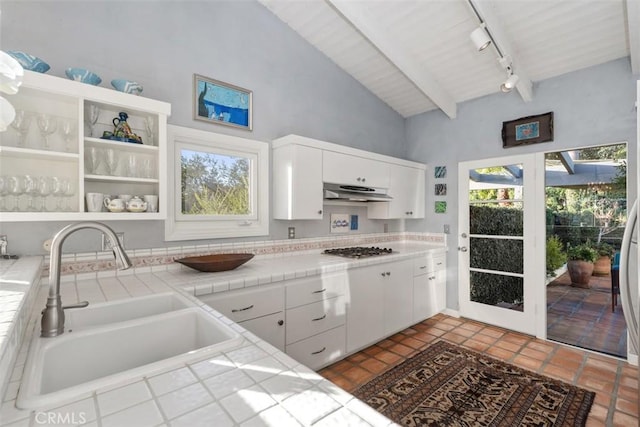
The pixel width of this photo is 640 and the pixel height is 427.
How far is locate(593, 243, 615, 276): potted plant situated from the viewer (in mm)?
3900

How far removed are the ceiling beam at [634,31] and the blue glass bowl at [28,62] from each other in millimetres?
3802

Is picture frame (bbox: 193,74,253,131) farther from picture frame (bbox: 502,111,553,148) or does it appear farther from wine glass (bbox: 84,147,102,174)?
picture frame (bbox: 502,111,553,148)

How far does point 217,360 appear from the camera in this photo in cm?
86

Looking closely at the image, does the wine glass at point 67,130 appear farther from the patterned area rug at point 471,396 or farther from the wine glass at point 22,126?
the patterned area rug at point 471,396

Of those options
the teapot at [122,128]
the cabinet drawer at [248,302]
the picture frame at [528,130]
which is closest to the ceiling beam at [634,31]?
the picture frame at [528,130]

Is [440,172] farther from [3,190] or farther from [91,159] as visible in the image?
[3,190]

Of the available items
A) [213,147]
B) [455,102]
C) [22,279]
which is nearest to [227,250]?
[213,147]

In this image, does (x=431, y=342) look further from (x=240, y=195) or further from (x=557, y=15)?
(x=557, y=15)

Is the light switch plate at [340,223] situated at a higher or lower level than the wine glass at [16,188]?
lower

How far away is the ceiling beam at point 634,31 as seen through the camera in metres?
2.15

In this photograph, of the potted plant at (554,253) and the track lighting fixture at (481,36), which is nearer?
the track lighting fixture at (481,36)

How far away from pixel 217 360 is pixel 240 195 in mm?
2051

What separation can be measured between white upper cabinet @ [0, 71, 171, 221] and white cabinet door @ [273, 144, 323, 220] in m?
1.08

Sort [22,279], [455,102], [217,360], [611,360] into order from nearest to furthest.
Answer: [217,360] < [22,279] < [611,360] < [455,102]
